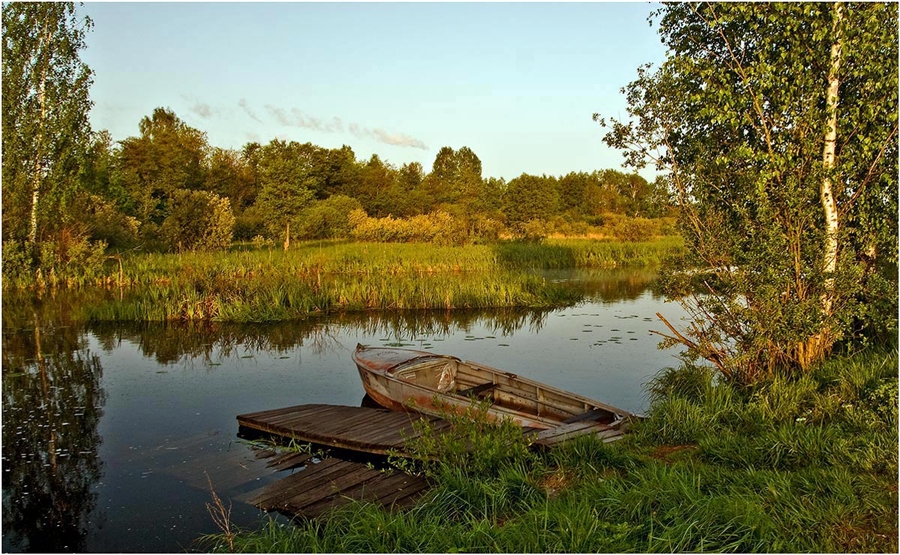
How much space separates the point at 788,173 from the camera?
6.96 meters

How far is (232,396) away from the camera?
922 centimetres

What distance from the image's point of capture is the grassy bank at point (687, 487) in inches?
158

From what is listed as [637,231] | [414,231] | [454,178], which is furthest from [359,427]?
[454,178]

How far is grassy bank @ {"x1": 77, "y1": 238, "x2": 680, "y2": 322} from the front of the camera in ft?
49.7

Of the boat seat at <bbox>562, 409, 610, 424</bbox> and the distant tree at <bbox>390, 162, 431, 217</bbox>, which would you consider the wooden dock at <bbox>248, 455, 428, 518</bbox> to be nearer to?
the boat seat at <bbox>562, 409, 610, 424</bbox>

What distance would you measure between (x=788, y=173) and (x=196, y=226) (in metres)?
23.3

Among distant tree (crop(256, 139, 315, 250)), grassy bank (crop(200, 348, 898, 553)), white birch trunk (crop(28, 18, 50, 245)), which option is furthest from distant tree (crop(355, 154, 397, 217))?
grassy bank (crop(200, 348, 898, 553))

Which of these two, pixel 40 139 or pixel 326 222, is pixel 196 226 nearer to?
pixel 40 139

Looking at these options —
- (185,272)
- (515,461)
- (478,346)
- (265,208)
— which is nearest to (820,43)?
(515,461)

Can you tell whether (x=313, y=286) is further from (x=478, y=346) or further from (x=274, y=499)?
(x=274, y=499)

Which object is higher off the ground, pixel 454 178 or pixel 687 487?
pixel 454 178

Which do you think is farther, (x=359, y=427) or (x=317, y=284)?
(x=317, y=284)

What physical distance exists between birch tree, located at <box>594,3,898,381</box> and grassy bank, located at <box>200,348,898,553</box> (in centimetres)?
65

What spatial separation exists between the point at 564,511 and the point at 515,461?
4.09 ft
